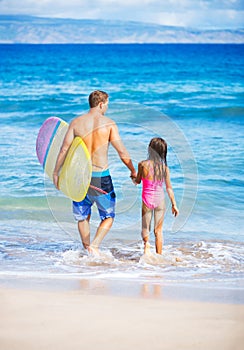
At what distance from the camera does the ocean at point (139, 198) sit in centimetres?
398

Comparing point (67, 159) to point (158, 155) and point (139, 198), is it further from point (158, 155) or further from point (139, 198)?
point (139, 198)

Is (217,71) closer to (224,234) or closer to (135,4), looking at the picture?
(135,4)

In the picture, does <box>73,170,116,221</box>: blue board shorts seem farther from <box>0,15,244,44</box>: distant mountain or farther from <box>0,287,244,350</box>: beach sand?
<box>0,15,244,44</box>: distant mountain

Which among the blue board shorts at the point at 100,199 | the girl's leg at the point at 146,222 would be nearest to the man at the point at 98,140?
the blue board shorts at the point at 100,199

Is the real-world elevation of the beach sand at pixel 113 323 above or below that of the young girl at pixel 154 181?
below

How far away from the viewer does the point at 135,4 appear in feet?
119

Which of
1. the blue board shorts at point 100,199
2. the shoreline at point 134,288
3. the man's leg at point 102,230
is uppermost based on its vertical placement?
the blue board shorts at point 100,199

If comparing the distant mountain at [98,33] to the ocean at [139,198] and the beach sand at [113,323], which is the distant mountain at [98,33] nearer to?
the ocean at [139,198]

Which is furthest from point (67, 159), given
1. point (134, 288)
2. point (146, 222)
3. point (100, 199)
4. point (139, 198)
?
point (139, 198)

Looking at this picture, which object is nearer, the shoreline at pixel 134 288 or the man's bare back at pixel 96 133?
the shoreline at pixel 134 288

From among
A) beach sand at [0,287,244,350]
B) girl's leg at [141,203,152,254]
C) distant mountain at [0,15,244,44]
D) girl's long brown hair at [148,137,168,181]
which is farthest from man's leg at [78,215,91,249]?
distant mountain at [0,15,244,44]

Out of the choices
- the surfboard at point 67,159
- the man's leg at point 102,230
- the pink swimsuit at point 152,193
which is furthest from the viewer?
the man's leg at point 102,230

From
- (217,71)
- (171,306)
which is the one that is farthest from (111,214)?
(217,71)

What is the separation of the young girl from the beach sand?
1.00m
